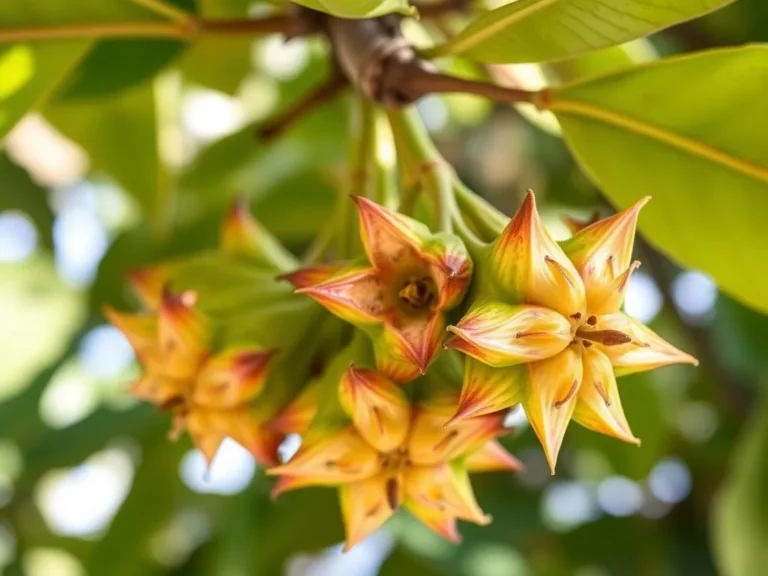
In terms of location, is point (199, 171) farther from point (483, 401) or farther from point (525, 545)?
point (483, 401)

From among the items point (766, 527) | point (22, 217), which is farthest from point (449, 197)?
point (22, 217)

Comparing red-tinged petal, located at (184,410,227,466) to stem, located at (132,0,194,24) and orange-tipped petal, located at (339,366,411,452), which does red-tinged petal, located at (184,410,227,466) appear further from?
stem, located at (132,0,194,24)

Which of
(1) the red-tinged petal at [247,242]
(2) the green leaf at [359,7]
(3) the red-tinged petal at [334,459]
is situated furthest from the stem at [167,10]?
(3) the red-tinged petal at [334,459]

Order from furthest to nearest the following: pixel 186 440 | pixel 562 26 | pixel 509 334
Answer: pixel 186 440 < pixel 562 26 < pixel 509 334

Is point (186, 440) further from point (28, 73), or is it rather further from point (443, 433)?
point (443, 433)

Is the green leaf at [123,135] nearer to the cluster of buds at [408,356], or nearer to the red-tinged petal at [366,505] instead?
the cluster of buds at [408,356]

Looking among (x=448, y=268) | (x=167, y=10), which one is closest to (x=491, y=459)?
(x=448, y=268)
